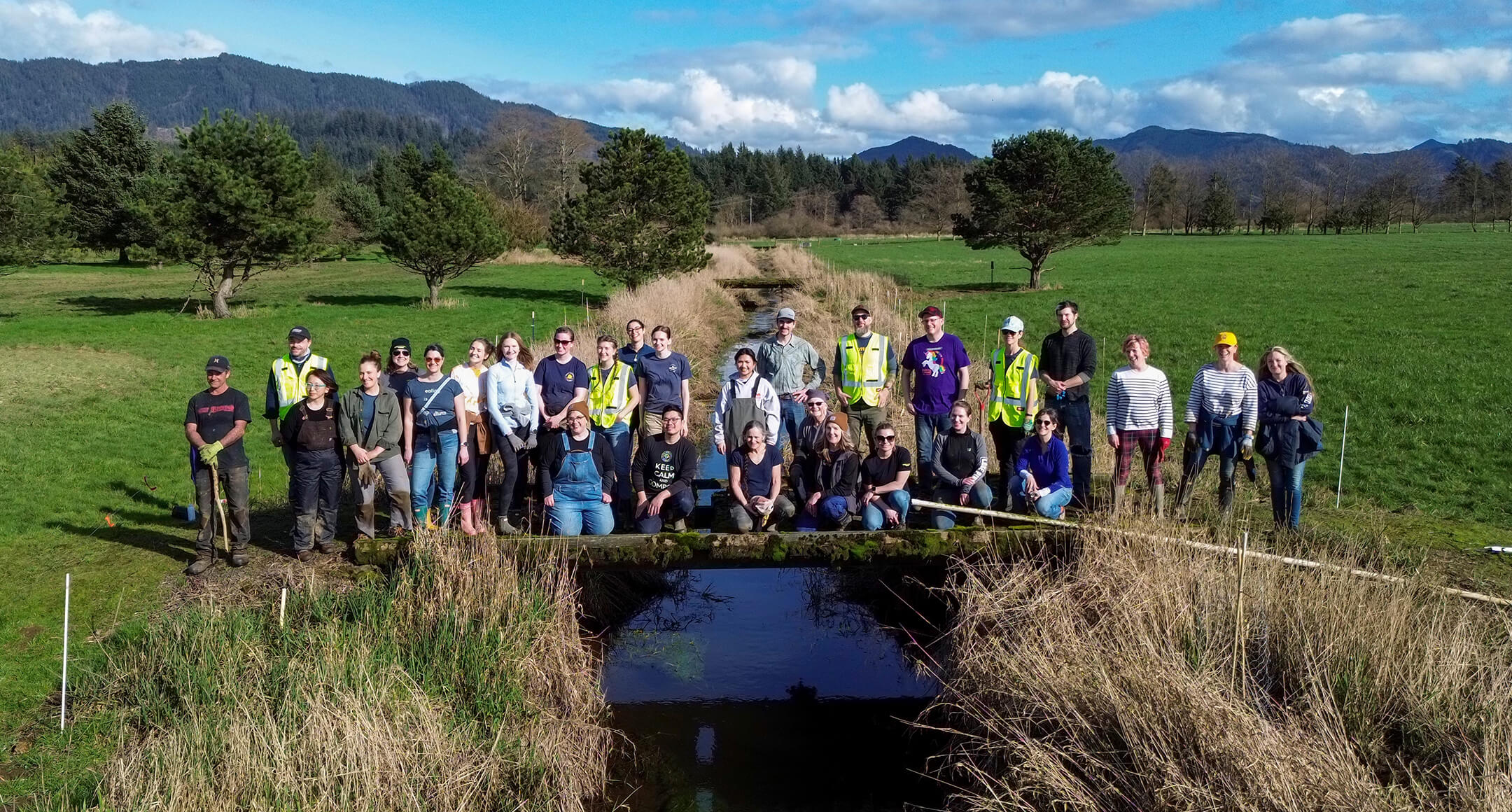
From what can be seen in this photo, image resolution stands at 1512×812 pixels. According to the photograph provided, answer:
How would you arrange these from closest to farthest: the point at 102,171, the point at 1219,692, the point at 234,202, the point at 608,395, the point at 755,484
→ 1. the point at 1219,692
2. the point at 755,484
3. the point at 608,395
4. the point at 234,202
5. the point at 102,171

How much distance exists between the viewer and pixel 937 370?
870 centimetres

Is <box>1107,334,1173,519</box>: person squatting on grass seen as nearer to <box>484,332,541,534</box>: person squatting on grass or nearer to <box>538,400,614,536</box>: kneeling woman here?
<box>538,400,614,536</box>: kneeling woman

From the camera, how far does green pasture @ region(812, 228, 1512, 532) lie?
11266 mm

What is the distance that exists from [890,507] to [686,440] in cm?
172

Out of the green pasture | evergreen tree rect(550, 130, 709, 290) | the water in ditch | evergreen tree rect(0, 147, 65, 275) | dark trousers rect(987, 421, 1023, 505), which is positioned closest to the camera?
the water in ditch

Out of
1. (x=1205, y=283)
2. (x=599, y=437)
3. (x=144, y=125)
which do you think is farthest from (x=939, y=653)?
(x=144, y=125)

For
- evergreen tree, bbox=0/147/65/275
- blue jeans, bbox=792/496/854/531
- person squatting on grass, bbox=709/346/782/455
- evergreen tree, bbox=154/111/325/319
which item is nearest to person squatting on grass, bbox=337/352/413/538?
person squatting on grass, bbox=709/346/782/455

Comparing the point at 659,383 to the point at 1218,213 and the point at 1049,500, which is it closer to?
the point at 1049,500

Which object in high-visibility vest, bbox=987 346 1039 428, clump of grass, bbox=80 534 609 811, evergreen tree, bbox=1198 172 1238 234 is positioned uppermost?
evergreen tree, bbox=1198 172 1238 234

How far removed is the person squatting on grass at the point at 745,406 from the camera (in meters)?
8.43

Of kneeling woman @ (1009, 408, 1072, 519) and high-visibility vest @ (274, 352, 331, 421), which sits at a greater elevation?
high-visibility vest @ (274, 352, 331, 421)

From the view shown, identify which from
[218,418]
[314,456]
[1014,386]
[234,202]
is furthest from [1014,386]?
[234,202]

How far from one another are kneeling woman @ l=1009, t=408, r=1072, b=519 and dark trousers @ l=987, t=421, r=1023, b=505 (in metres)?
0.37

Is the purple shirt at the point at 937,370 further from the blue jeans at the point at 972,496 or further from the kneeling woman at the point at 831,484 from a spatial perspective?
the kneeling woman at the point at 831,484
